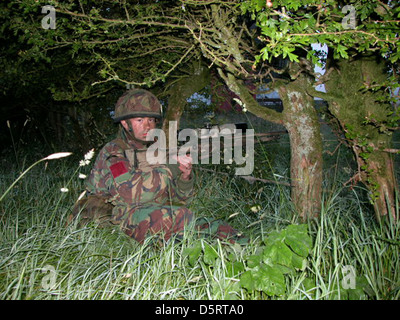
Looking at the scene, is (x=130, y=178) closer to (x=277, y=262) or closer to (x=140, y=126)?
(x=140, y=126)

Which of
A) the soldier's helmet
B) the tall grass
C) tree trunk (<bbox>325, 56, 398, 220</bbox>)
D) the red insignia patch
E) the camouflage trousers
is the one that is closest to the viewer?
the tall grass

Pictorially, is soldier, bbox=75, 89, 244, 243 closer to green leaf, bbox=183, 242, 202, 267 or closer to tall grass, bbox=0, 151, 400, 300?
tall grass, bbox=0, 151, 400, 300

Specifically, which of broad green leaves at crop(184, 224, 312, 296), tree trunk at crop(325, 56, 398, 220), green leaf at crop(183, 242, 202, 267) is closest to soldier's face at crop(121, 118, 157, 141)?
green leaf at crop(183, 242, 202, 267)

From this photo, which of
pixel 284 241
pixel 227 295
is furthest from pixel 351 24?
pixel 227 295

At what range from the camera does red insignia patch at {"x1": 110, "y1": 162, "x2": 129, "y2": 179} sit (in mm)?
3090

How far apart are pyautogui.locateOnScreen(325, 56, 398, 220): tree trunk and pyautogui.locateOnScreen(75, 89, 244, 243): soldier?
1.24 metres

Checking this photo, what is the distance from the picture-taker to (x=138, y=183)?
10.2 ft

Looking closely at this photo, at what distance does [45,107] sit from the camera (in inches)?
273

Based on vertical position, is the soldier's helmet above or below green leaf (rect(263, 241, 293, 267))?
above

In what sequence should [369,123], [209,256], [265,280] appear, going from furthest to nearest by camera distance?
[369,123]
[209,256]
[265,280]

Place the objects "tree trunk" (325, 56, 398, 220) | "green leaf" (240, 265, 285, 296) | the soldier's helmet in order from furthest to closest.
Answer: the soldier's helmet
"tree trunk" (325, 56, 398, 220)
"green leaf" (240, 265, 285, 296)

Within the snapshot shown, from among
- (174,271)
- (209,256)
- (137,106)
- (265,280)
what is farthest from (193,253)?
(137,106)

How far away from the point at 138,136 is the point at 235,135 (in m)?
2.09

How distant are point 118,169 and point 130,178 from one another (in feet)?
0.45
